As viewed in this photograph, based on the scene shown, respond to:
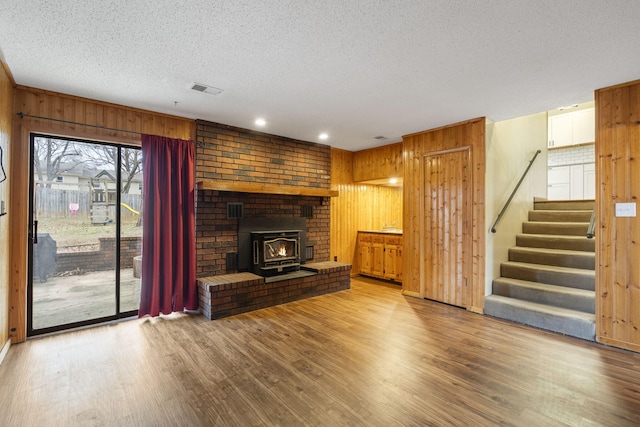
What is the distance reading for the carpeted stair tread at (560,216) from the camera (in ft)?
15.6

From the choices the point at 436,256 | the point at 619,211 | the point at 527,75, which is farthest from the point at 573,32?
the point at 436,256

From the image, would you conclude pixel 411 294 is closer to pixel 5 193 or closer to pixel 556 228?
pixel 556 228

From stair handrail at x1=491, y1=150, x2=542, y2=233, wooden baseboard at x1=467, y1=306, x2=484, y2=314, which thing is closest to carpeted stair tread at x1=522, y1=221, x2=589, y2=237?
stair handrail at x1=491, y1=150, x2=542, y2=233

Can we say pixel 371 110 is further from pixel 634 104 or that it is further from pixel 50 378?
pixel 50 378

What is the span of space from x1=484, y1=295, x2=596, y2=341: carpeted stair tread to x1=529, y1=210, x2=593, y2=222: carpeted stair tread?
6.66 ft

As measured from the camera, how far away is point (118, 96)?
134 inches

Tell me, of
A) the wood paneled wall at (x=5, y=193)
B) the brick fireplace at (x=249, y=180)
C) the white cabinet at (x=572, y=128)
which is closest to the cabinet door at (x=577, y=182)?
the white cabinet at (x=572, y=128)

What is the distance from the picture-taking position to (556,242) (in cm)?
447

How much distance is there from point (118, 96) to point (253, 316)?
3.02 metres

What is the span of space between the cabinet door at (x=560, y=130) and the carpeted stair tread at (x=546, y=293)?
397 cm

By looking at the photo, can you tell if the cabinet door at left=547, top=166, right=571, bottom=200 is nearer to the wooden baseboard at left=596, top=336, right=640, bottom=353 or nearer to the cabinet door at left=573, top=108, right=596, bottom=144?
the cabinet door at left=573, top=108, right=596, bottom=144

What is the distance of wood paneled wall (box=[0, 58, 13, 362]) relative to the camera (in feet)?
8.84

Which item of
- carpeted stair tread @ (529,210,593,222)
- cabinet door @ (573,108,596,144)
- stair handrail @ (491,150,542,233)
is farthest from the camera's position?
cabinet door @ (573,108,596,144)

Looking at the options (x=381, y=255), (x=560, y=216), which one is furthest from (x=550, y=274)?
(x=381, y=255)
